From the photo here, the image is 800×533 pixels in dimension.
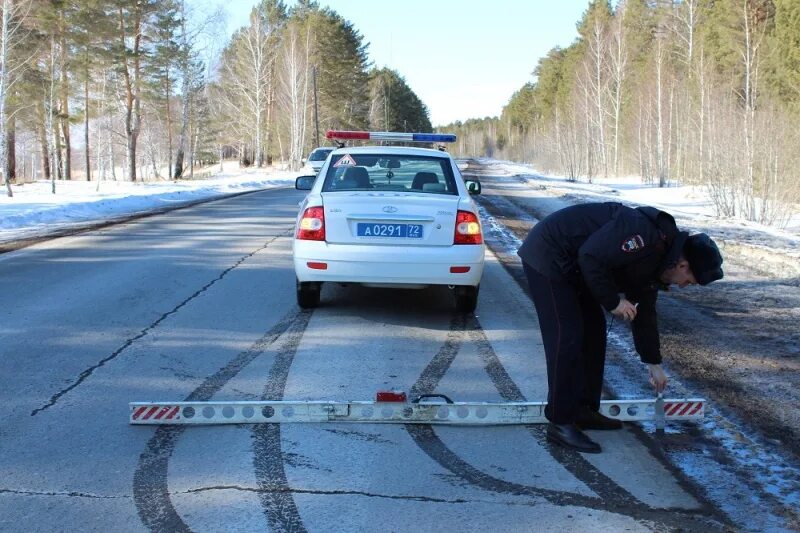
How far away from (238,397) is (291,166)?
52634 millimetres

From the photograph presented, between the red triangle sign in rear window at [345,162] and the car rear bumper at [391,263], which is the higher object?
the red triangle sign in rear window at [345,162]

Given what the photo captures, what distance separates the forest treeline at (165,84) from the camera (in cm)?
3594

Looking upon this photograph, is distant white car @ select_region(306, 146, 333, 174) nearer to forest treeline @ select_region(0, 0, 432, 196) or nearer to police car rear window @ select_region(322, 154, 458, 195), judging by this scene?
forest treeline @ select_region(0, 0, 432, 196)

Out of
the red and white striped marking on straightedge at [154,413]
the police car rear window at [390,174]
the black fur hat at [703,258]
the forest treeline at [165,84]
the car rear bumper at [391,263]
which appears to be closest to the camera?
the black fur hat at [703,258]

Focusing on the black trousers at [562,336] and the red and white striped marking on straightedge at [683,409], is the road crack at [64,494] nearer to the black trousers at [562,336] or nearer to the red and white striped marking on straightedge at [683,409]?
the black trousers at [562,336]

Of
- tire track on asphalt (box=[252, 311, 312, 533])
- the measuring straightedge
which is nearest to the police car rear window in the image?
tire track on asphalt (box=[252, 311, 312, 533])

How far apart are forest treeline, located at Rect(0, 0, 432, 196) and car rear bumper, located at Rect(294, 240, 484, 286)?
2089cm

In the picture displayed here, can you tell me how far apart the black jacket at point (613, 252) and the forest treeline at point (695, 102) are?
16.6 metres

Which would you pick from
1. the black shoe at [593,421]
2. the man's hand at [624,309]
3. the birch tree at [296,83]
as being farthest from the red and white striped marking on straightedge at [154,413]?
the birch tree at [296,83]

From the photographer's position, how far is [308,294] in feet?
24.7

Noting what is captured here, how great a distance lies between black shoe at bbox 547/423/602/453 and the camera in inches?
163

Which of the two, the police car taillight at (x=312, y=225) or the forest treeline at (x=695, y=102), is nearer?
the police car taillight at (x=312, y=225)

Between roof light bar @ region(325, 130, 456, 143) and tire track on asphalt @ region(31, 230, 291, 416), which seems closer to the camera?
tire track on asphalt @ region(31, 230, 291, 416)

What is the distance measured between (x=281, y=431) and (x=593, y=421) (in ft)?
5.98
